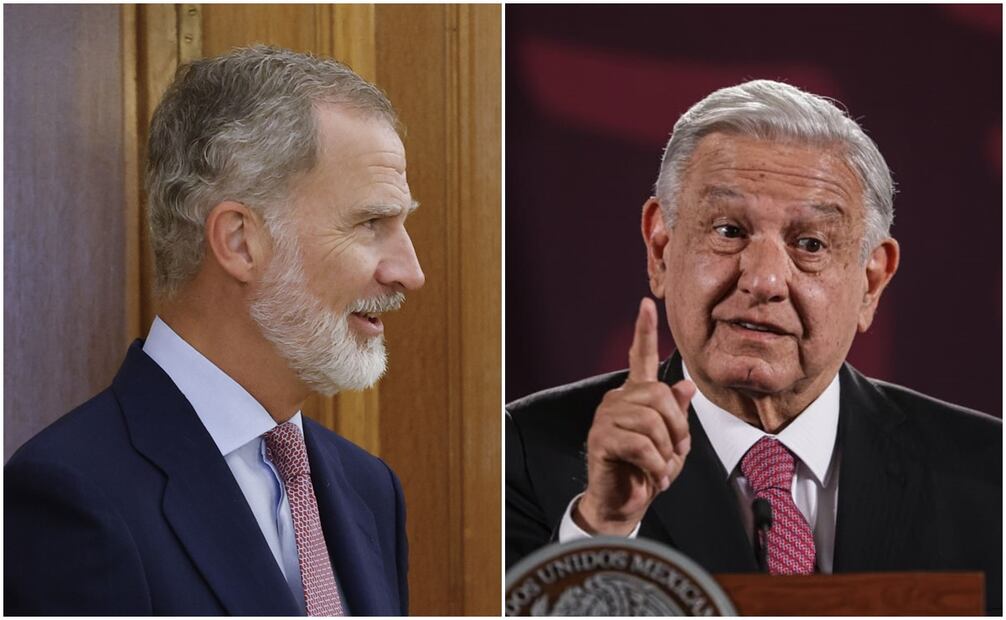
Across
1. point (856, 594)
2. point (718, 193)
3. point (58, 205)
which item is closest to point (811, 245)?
point (718, 193)

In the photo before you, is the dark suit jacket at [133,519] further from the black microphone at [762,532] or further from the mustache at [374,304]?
the black microphone at [762,532]

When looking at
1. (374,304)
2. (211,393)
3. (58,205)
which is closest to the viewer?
(211,393)

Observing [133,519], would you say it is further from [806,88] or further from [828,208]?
[806,88]

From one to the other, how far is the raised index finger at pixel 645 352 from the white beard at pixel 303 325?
471mm

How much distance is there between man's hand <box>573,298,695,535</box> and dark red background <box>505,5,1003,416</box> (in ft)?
0.23

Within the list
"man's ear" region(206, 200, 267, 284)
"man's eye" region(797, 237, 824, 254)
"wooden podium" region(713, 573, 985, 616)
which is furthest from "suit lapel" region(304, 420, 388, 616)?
"man's eye" region(797, 237, 824, 254)

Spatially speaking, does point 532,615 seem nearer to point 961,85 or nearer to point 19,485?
point 19,485

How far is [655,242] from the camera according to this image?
2207mm

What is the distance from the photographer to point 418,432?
250cm

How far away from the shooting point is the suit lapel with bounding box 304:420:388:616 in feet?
6.86

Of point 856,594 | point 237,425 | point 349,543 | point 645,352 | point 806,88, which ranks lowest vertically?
point 856,594

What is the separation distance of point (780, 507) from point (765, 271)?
417 millimetres

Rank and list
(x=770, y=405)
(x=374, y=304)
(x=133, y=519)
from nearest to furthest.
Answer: (x=133, y=519) < (x=374, y=304) < (x=770, y=405)

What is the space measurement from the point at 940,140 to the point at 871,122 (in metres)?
0.13
